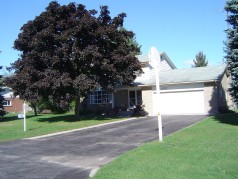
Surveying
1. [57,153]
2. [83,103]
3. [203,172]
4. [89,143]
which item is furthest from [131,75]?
[203,172]

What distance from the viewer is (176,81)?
26.6 m

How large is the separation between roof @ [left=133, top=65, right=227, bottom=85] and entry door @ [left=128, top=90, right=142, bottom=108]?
3.66 ft

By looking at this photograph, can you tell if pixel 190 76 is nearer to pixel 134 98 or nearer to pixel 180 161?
pixel 134 98

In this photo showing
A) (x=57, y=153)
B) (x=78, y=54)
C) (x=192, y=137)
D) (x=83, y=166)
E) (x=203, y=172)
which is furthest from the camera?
(x=78, y=54)

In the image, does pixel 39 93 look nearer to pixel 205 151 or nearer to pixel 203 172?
pixel 205 151

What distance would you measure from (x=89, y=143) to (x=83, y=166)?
14.3 ft

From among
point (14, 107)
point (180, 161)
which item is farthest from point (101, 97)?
point (14, 107)

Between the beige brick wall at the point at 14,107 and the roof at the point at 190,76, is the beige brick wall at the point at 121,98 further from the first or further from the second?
the beige brick wall at the point at 14,107

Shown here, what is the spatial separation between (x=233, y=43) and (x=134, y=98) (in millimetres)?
14614

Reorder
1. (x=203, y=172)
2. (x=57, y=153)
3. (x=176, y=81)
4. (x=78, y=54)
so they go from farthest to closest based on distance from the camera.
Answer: (x=176, y=81)
(x=78, y=54)
(x=57, y=153)
(x=203, y=172)

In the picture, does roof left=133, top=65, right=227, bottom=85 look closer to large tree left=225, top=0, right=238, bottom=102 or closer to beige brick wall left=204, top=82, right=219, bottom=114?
beige brick wall left=204, top=82, right=219, bottom=114

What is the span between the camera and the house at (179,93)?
25.3m

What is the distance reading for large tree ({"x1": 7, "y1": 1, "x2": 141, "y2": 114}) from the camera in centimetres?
2288

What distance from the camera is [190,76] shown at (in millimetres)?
27656
